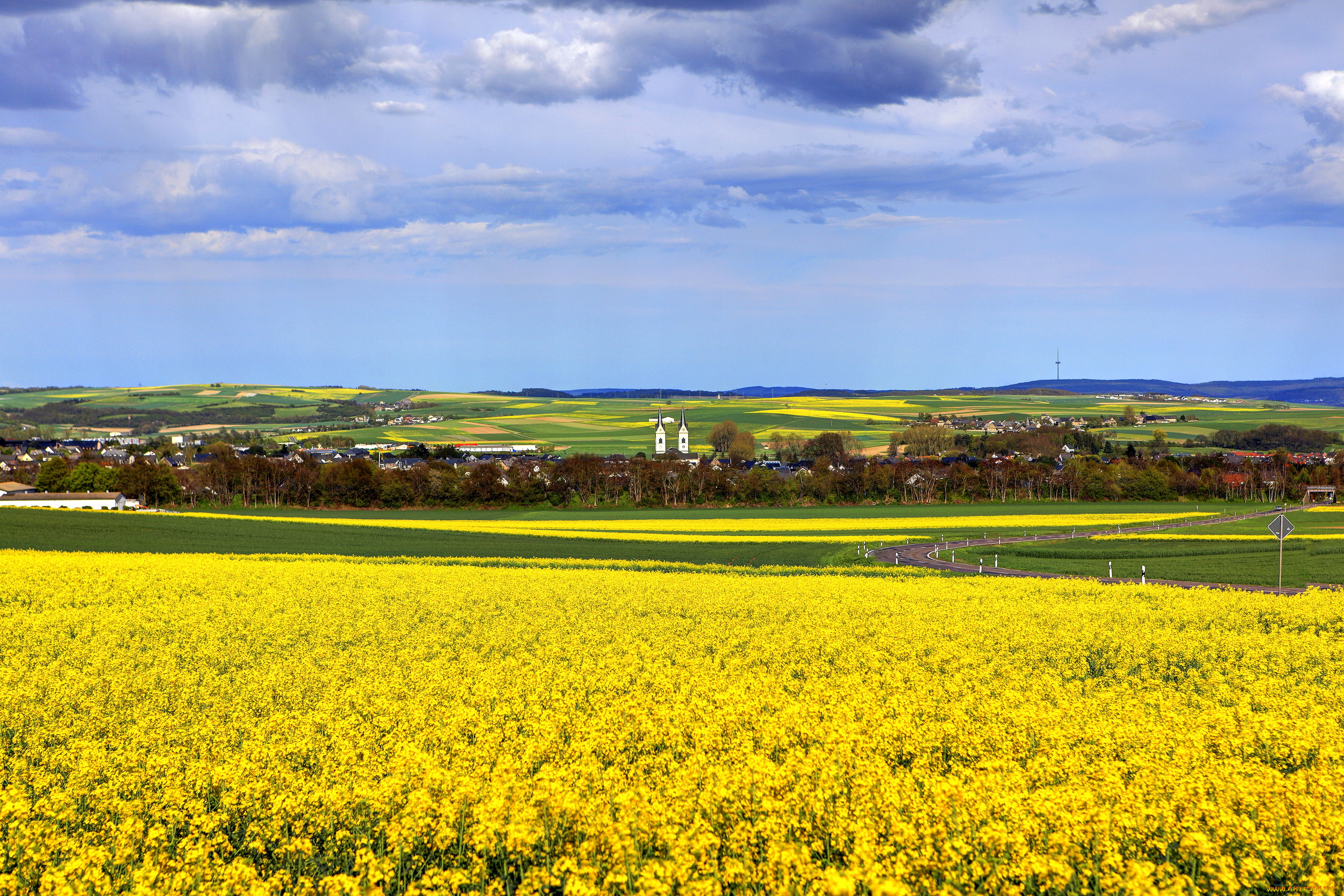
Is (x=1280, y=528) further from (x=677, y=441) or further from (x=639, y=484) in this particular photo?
(x=677, y=441)

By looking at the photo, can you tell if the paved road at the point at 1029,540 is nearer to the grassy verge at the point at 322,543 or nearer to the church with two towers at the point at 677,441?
the grassy verge at the point at 322,543

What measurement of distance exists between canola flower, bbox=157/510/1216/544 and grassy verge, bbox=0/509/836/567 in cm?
355

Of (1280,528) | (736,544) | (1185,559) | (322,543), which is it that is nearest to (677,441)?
(736,544)

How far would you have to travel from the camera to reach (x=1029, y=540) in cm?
6019

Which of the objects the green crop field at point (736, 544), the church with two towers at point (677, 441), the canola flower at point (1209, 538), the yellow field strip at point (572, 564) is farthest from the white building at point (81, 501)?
the church with two towers at point (677, 441)

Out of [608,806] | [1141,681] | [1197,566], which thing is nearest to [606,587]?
[1141,681]

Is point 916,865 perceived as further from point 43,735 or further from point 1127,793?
point 43,735

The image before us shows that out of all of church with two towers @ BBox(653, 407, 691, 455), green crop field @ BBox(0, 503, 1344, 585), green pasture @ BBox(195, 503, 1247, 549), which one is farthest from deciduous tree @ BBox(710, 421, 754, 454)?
green crop field @ BBox(0, 503, 1344, 585)

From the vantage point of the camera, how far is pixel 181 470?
356 ft

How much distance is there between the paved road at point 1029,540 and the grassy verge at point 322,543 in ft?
14.8

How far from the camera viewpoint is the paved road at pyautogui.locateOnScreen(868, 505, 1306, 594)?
121 feet

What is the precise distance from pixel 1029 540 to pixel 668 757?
5475 cm

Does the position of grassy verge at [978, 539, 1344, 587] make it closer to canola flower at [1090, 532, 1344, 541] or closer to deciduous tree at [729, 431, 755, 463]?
canola flower at [1090, 532, 1344, 541]

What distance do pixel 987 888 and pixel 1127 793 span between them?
2.27 meters
